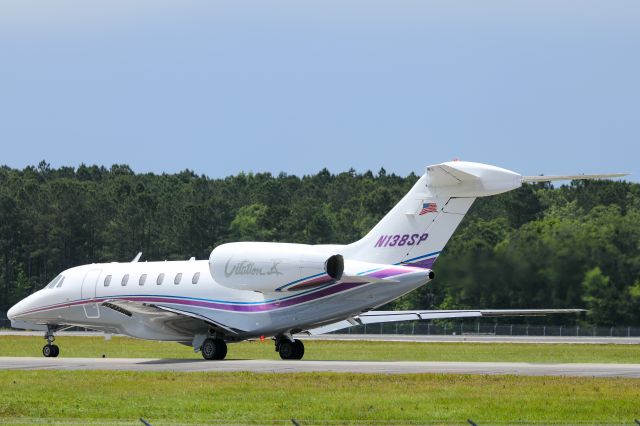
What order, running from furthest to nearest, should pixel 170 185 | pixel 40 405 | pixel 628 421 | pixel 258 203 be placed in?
pixel 170 185 → pixel 258 203 → pixel 40 405 → pixel 628 421

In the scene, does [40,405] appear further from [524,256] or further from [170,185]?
[170,185]

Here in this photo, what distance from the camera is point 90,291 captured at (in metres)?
44.0

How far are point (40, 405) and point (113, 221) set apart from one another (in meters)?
92.5

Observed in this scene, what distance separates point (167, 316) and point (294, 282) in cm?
517

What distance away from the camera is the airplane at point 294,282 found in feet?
117

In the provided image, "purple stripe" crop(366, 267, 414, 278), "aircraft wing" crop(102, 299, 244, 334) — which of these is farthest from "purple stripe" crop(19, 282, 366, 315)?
"purple stripe" crop(366, 267, 414, 278)

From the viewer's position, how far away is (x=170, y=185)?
534ft

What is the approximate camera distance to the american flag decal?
3581 cm

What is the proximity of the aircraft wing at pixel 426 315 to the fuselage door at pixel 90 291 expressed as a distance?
845cm

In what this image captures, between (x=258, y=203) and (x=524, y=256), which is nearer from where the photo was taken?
(x=524, y=256)

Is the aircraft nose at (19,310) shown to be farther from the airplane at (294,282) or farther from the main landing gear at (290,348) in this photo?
the main landing gear at (290,348)

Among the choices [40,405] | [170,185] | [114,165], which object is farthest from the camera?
[114,165]

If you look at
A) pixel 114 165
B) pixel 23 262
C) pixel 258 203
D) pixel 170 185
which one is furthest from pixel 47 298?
pixel 114 165

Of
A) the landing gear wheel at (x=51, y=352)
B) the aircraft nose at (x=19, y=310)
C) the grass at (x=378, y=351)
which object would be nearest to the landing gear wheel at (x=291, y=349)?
the grass at (x=378, y=351)
